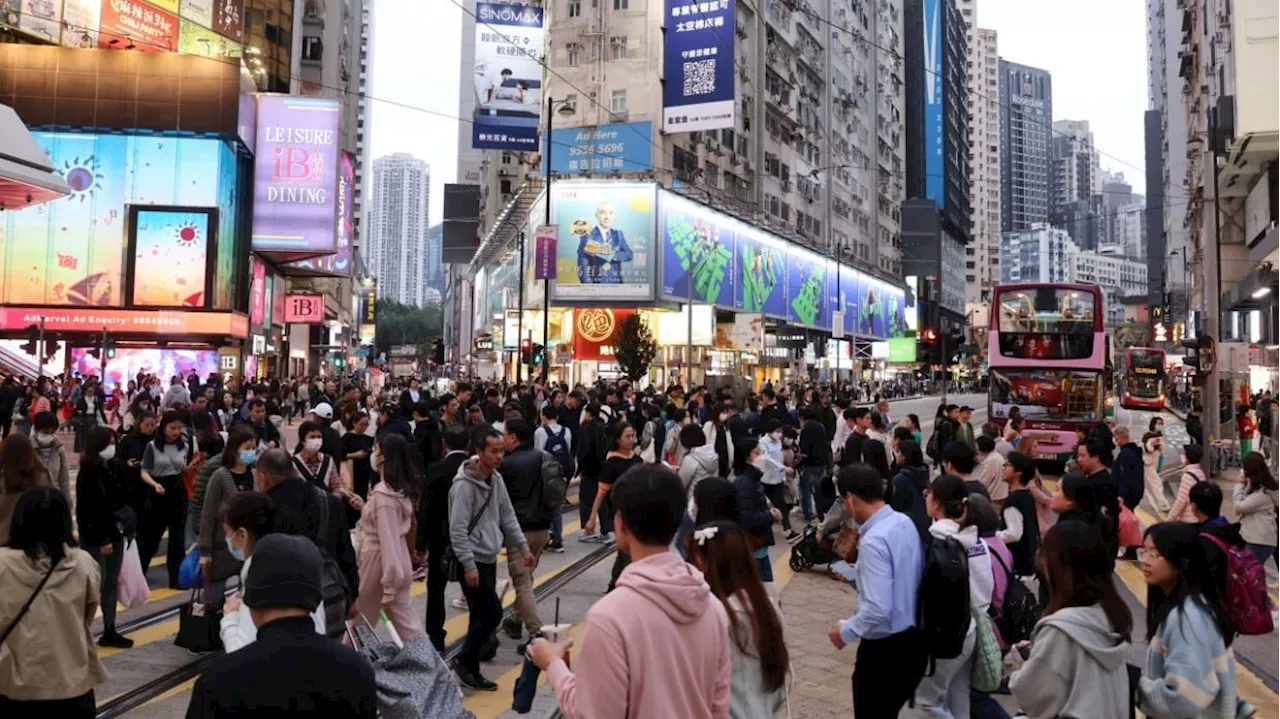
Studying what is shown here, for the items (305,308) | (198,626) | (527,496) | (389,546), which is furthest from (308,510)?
(305,308)

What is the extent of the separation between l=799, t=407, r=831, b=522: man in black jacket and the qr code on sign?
31110mm

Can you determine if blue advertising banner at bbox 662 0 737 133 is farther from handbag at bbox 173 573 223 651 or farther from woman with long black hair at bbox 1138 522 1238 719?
woman with long black hair at bbox 1138 522 1238 719

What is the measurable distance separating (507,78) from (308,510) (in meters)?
43.7

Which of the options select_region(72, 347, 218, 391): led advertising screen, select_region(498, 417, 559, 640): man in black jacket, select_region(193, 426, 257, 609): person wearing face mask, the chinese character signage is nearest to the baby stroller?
select_region(498, 417, 559, 640): man in black jacket

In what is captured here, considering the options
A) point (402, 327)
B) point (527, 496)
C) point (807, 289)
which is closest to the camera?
point (527, 496)

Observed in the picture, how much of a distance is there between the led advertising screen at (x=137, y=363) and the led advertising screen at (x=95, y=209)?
2.16 metres

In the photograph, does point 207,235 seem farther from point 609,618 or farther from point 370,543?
point 609,618

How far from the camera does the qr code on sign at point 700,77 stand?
42594 mm

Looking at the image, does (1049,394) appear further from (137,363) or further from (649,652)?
(137,363)

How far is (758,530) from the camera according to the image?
6.75m

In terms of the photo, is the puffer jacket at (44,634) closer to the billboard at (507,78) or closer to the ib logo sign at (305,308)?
the billboard at (507,78)

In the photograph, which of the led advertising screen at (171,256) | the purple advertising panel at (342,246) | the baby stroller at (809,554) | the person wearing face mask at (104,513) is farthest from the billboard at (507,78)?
the person wearing face mask at (104,513)

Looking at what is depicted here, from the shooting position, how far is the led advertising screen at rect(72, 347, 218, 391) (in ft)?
131

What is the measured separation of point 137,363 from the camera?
132ft
